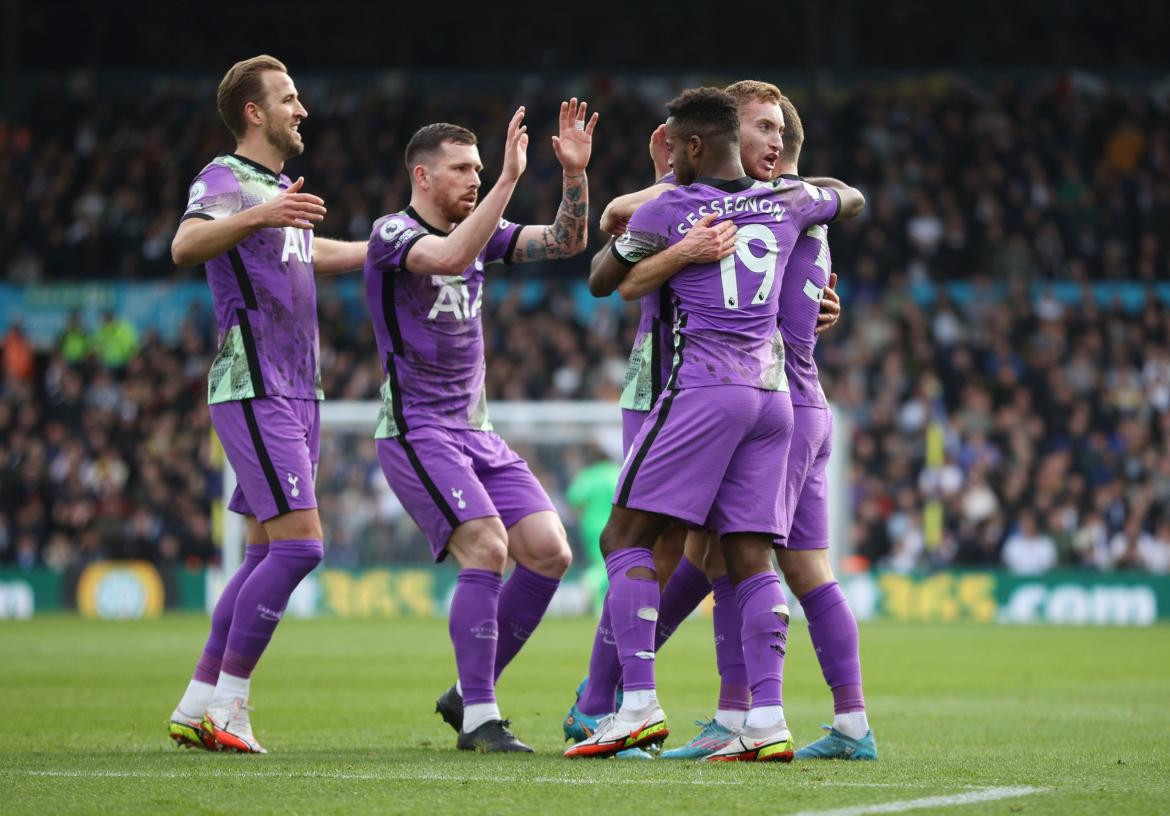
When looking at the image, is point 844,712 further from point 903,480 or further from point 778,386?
point 903,480

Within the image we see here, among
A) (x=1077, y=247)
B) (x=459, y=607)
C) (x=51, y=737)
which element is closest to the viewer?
(x=459, y=607)

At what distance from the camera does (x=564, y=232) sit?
289 inches

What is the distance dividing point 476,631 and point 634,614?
84 cm

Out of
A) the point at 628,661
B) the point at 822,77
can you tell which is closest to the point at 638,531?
the point at 628,661

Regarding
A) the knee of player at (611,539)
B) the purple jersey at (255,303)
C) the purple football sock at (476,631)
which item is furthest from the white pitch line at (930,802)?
the purple jersey at (255,303)

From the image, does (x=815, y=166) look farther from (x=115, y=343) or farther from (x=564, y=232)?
(x=564, y=232)

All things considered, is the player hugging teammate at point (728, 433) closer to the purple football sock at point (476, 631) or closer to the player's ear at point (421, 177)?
the purple football sock at point (476, 631)

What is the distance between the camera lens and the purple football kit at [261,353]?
275 inches

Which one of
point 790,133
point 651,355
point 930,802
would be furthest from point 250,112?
point 930,802

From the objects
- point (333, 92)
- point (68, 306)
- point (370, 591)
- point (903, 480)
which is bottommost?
point (370, 591)

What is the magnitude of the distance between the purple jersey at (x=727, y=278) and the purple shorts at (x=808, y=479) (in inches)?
12.0

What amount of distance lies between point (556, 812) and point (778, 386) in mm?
2115

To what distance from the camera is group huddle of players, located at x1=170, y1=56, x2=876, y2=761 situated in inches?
248

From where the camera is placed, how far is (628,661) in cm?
627
